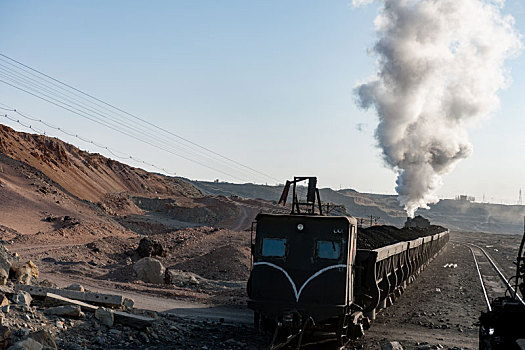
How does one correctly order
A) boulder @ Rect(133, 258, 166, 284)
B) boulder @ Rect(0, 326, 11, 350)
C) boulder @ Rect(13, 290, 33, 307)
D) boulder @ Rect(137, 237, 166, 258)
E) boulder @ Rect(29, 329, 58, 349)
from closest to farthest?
boulder @ Rect(0, 326, 11, 350) < boulder @ Rect(29, 329, 58, 349) < boulder @ Rect(13, 290, 33, 307) < boulder @ Rect(133, 258, 166, 284) < boulder @ Rect(137, 237, 166, 258)

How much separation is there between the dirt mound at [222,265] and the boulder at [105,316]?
14.6 meters

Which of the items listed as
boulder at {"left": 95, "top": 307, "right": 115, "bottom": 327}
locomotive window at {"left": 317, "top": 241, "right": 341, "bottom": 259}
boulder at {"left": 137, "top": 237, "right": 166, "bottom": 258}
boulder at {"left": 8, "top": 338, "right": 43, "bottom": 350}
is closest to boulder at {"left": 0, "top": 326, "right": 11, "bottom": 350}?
boulder at {"left": 8, "top": 338, "right": 43, "bottom": 350}

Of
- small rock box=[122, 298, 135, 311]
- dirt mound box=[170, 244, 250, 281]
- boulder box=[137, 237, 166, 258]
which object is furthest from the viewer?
boulder box=[137, 237, 166, 258]

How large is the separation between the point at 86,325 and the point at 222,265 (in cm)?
1705

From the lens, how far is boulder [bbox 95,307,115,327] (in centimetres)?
1323

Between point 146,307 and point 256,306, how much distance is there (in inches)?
243

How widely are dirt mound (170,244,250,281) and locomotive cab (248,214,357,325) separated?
49.0 ft

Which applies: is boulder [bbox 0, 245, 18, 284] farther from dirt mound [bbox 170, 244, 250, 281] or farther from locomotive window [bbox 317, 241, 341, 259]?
dirt mound [bbox 170, 244, 250, 281]

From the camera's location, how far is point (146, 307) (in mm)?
18125

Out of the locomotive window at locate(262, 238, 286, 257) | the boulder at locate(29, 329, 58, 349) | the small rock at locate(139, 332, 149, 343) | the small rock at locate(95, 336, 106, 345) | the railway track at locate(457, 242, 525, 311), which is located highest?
the locomotive window at locate(262, 238, 286, 257)

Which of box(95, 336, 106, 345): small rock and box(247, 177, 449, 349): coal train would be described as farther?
box(247, 177, 449, 349): coal train

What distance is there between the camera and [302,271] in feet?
42.7

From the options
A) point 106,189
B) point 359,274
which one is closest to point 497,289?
point 359,274

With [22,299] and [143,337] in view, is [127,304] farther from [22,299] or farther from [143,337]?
[22,299]
